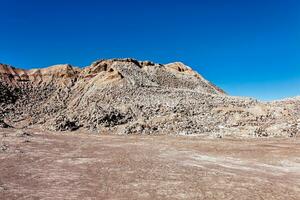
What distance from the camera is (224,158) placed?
24.4 meters

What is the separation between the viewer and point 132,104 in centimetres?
5500

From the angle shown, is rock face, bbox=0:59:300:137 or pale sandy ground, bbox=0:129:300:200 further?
rock face, bbox=0:59:300:137

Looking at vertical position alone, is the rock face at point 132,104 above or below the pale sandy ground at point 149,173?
above

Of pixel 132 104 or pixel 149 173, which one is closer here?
pixel 149 173

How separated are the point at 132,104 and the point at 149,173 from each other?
122ft

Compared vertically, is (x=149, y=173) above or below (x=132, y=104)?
below

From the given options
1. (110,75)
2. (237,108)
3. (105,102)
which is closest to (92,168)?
(237,108)

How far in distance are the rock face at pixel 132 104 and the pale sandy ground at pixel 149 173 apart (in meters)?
15.1

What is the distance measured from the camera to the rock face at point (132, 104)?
146 feet

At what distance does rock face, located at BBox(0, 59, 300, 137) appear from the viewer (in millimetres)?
44531

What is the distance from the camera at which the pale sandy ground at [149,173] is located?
14.2m

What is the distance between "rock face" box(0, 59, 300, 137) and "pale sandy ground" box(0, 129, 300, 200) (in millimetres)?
15083

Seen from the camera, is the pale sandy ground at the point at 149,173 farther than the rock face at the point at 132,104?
No

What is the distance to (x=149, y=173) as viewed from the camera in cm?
1819
